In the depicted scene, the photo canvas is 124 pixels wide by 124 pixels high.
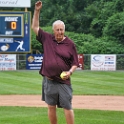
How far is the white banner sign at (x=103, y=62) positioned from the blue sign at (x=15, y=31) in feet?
25.8

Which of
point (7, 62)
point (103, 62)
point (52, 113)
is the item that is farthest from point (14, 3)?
point (52, 113)

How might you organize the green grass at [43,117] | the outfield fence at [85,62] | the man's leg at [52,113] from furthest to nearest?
the outfield fence at [85,62], the green grass at [43,117], the man's leg at [52,113]

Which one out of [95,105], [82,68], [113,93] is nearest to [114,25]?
[82,68]

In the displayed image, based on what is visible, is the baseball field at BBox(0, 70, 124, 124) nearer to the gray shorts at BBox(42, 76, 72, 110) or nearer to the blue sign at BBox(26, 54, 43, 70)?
the gray shorts at BBox(42, 76, 72, 110)

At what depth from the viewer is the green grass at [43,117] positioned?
32.1 feet

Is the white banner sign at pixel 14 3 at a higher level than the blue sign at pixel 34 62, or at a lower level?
higher

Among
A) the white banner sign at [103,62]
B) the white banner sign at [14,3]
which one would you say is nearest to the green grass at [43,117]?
the white banner sign at [14,3]

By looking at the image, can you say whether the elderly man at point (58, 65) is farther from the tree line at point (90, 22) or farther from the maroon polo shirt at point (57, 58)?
the tree line at point (90, 22)

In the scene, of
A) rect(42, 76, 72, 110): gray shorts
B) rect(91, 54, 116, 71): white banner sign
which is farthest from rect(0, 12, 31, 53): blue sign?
rect(42, 76, 72, 110): gray shorts

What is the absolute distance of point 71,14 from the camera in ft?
182

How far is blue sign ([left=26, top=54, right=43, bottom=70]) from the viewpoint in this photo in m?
35.2

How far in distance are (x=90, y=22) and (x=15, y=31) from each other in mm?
28438

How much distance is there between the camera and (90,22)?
55875 mm

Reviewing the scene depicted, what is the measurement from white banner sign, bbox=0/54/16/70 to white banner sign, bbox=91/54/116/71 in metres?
6.31
